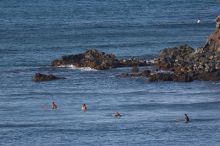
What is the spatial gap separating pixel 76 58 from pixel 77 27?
160ft

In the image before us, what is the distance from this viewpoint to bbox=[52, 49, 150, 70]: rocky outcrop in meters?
118

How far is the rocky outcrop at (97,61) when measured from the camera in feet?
388

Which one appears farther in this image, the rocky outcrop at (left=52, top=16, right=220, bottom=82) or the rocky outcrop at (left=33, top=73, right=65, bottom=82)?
the rocky outcrop at (left=33, top=73, right=65, bottom=82)

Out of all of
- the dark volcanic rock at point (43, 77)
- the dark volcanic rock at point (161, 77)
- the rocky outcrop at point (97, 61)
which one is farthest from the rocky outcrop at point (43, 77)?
the dark volcanic rock at point (161, 77)

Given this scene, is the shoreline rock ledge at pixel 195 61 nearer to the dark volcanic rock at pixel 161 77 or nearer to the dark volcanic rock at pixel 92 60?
the dark volcanic rock at pixel 161 77

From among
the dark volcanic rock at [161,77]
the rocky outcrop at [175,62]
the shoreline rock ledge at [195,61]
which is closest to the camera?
the shoreline rock ledge at [195,61]

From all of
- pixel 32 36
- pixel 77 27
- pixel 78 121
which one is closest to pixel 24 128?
pixel 78 121

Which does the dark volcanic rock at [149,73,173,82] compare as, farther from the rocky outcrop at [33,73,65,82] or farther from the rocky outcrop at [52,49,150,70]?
the rocky outcrop at [33,73,65,82]

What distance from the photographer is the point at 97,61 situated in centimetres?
11881

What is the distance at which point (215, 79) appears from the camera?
109125mm

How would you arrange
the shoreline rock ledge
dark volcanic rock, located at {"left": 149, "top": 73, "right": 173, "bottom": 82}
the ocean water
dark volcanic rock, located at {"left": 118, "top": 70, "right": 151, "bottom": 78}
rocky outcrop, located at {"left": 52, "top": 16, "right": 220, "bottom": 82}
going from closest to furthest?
1. the ocean water
2. the shoreline rock ledge
3. rocky outcrop, located at {"left": 52, "top": 16, "right": 220, "bottom": 82}
4. dark volcanic rock, located at {"left": 149, "top": 73, "right": 173, "bottom": 82}
5. dark volcanic rock, located at {"left": 118, "top": 70, "right": 151, "bottom": 78}

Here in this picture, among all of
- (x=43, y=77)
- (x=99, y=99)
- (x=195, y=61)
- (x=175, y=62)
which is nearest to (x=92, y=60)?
(x=43, y=77)

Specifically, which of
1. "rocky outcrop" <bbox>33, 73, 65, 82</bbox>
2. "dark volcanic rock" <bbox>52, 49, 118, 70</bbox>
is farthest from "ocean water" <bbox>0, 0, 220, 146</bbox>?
"dark volcanic rock" <bbox>52, 49, 118, 70</bbox>

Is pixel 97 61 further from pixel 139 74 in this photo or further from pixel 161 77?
pixel 161 77
